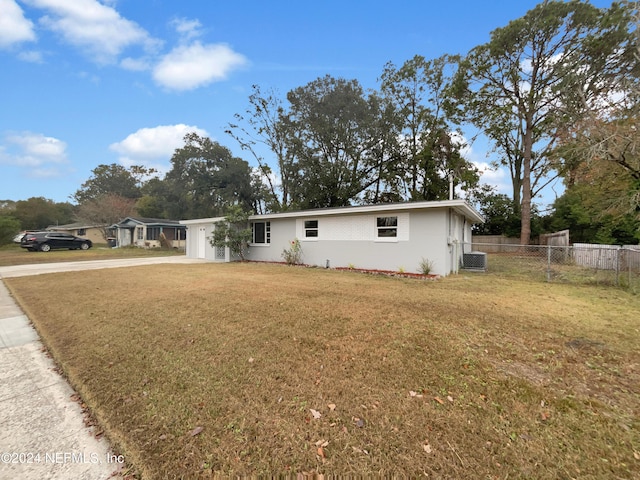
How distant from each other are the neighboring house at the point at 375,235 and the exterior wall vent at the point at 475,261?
0.82ft

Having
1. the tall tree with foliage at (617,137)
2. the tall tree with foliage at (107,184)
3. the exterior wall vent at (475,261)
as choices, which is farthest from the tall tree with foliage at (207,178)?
the tall tree with foliage at (107,184)

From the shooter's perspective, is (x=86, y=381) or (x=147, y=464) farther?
(x=86, y=381)

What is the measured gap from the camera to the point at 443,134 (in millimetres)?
20688

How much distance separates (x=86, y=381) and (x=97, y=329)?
1.67 meters

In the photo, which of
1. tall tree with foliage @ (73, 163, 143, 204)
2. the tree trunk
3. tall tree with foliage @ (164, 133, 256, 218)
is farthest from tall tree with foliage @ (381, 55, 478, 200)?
tall tree with foliage @ (73, 163, 143, 204)

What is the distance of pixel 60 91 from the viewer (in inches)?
451

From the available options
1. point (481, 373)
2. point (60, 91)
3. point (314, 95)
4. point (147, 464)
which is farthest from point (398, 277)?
point (314, 95)

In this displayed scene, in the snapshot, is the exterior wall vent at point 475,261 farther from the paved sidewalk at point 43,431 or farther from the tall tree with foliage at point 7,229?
the tall tree with foliage at point 7,229

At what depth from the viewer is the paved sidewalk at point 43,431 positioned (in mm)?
1759

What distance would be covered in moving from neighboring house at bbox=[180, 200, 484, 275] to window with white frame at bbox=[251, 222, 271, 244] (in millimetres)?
49

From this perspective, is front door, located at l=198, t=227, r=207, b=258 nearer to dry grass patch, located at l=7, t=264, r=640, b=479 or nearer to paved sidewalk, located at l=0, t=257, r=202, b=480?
A: dry grass patch, located at l=7, t=264, r=640, b=479

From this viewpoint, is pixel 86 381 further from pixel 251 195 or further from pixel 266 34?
pixel 251 195

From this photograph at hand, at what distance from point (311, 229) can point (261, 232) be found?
129 inches

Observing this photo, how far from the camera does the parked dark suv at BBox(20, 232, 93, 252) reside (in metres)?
18.6
